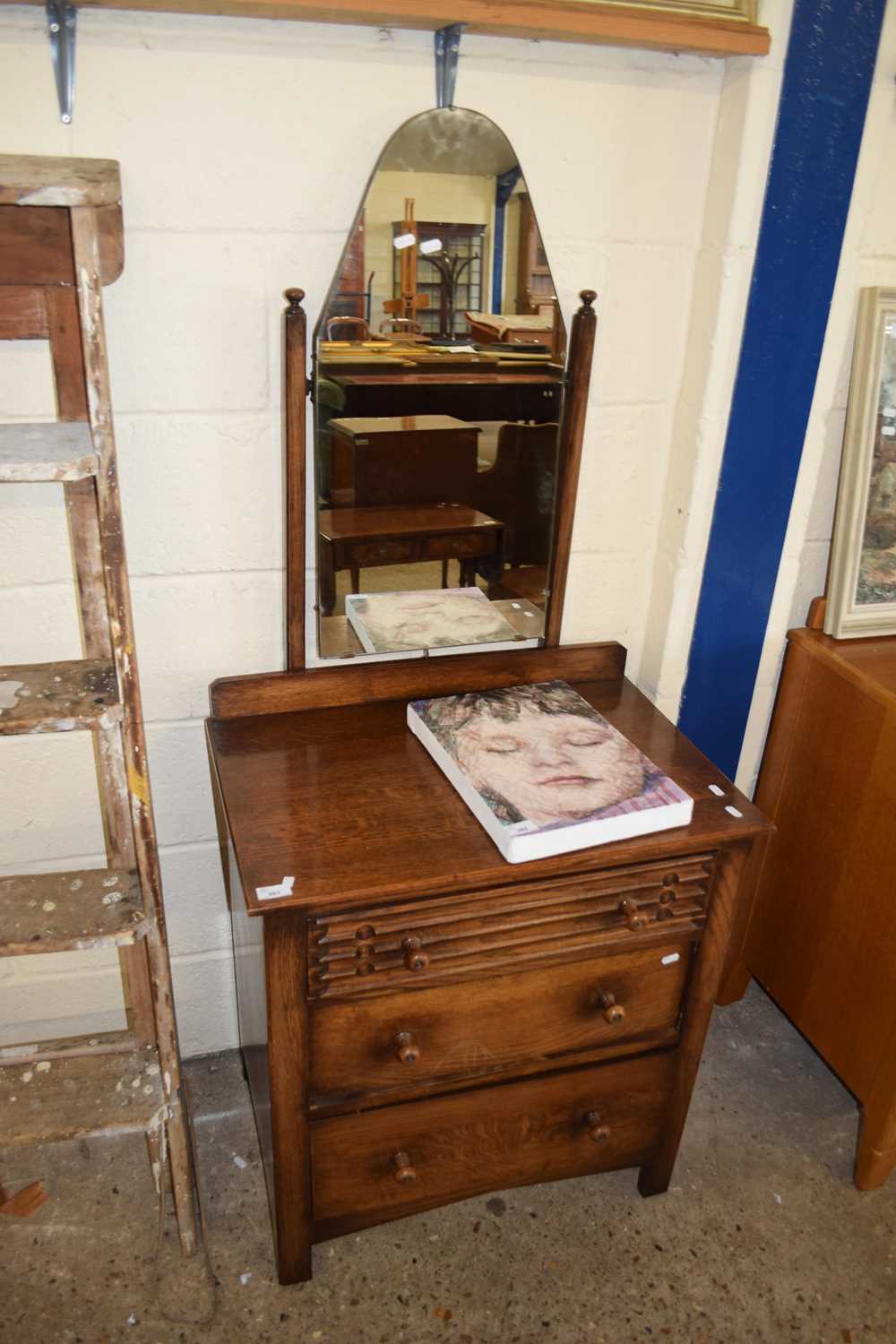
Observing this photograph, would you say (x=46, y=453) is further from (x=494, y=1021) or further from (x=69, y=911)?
(x=494, y=1021)

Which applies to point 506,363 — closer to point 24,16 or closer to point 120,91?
point 120,91

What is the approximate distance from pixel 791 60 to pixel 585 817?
112cm

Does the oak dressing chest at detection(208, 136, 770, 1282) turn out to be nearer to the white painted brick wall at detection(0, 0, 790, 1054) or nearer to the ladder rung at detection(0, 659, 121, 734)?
the white painted brick wall at detection(0, 0, 790, 1054)

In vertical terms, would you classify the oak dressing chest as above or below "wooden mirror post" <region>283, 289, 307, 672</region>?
below

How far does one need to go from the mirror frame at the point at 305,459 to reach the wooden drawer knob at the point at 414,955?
516 mm

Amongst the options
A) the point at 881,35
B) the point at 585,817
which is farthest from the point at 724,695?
the point at 881,35

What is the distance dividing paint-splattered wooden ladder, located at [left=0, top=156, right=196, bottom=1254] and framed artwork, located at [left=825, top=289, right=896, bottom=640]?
47.4 inches

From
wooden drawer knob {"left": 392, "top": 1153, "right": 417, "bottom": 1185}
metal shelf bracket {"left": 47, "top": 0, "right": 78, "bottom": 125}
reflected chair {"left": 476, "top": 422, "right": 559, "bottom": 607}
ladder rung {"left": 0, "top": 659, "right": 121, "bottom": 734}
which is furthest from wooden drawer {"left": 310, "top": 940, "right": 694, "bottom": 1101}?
metal shelf bracket {"left": 47, "top": 0, "right": 78, "bottom": 125}

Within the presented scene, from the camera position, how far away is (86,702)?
1194 mm

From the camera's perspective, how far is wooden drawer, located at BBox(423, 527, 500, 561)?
5.26ft

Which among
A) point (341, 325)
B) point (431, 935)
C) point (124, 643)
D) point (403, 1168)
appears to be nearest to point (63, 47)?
point (341, 325)

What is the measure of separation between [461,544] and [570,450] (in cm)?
23

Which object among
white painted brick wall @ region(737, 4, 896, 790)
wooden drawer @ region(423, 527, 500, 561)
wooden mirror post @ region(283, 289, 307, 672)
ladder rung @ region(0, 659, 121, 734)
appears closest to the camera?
ladder rung @ region(0, 659, 121, 734)

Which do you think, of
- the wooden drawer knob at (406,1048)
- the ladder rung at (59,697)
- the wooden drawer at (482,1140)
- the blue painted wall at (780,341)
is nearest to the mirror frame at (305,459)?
the blue painted wall at (780,341)
